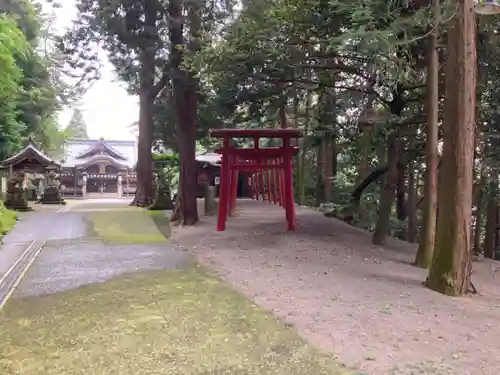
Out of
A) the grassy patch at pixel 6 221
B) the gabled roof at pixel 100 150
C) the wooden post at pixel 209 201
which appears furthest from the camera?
the gabled roof at pixel 100 150

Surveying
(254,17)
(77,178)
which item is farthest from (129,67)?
(77,178)

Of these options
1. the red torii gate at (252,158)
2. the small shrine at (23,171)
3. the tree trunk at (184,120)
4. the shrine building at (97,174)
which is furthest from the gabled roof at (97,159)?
the red torii gate at (252,158)

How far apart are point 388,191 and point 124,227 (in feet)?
21.9

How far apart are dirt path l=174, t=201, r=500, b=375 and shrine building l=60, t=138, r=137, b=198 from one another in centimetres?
2560

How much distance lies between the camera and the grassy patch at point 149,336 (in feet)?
12.8

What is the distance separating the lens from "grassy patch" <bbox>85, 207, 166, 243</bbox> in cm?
1146

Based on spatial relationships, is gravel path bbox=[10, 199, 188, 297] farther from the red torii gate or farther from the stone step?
the red torii gate

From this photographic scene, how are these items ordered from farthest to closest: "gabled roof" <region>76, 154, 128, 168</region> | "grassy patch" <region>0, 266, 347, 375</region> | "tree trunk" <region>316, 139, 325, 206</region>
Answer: "gabled roof" <region>76, 154, 128, 168</region>, "tree trunk" <region>316, 139, 325, 206</region>, "grassy patch" <region>0, 266, 347, 375</region>

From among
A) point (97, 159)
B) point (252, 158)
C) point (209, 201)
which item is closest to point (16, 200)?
point (209, 201)

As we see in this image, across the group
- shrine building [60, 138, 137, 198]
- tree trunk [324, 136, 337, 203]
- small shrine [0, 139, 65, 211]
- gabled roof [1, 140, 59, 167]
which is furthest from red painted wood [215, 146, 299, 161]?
shrine building [60, 138, 137, 198]

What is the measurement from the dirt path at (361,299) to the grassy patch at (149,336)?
389mm

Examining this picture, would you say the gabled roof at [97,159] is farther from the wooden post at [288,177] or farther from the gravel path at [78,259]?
the wooden post at [288,177]

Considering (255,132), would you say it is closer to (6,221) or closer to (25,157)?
(6,221)

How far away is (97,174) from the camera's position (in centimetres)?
→ 3653
